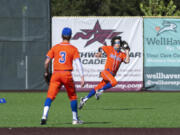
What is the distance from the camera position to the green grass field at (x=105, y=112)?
1217 cm

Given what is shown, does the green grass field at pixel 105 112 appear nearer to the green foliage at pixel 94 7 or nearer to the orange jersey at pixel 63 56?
the orange jersey at pixel 63 56

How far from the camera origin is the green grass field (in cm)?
1217

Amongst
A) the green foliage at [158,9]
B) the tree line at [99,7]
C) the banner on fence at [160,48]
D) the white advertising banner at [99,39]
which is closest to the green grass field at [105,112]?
the white advertising banner at [99,39]

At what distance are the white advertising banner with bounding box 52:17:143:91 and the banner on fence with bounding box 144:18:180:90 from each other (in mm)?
288

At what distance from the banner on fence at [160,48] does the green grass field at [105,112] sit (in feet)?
6.63

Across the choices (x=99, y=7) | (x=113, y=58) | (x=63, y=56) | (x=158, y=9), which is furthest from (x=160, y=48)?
(x=99, y=7)

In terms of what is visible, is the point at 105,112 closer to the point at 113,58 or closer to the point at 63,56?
the point at 113,58

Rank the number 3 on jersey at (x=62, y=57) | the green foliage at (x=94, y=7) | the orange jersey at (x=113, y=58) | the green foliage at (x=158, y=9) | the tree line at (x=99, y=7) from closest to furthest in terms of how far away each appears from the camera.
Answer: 1. the number 3 on jersey at (x=62, y=57)
2. the orange jersey at (x=113, y=58)
3. the green foliage at (x=158, y=9)
4. the tree line at (x=99, y=7)
5. the green foliage at (x=94, y=7)

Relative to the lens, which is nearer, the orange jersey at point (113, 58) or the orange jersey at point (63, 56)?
the orange jersey at point (63, 56)

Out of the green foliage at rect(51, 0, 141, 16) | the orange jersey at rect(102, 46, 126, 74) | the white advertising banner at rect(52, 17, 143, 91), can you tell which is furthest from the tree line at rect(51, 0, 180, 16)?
the orange jersey at rect(102, 46, 126, 74)

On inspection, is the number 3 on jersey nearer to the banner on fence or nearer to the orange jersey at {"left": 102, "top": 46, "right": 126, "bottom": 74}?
the orange jersey at {"left": 102, "top": 46, "right": 126, "bottom": 74}

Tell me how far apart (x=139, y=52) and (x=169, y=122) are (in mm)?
12297

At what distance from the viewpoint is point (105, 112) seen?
1530cm

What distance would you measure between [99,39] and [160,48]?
2543mm
